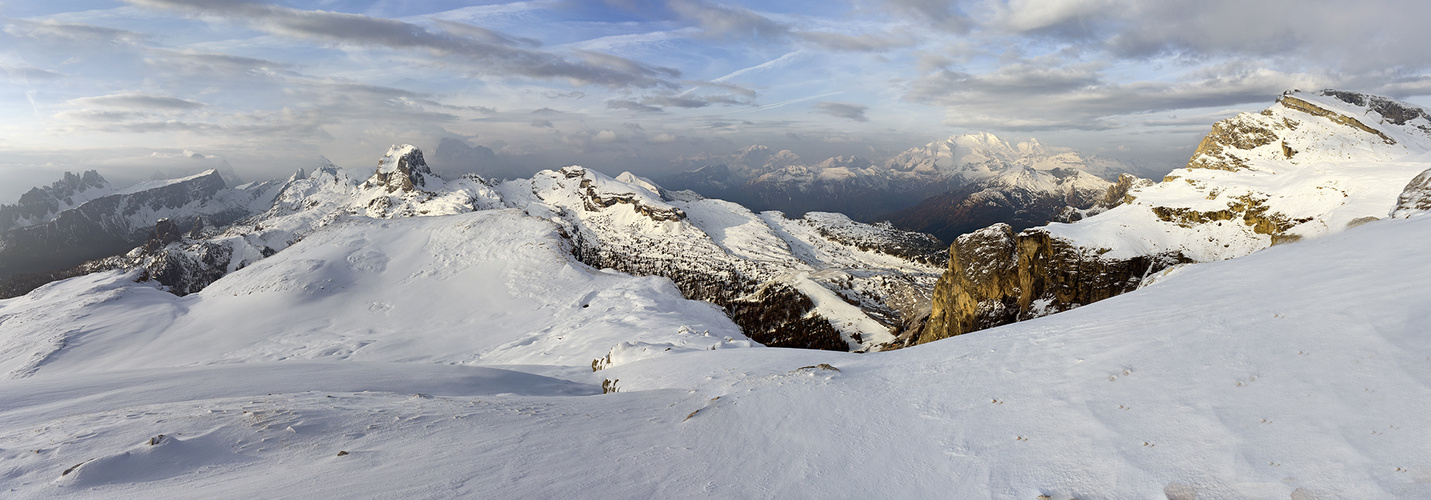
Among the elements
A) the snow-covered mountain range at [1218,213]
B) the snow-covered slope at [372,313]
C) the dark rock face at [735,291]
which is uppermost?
the snow-covered mountain range at [1218,213]

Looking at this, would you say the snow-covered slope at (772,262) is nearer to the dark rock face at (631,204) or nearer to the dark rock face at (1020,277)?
the dark rock face at (631,204)

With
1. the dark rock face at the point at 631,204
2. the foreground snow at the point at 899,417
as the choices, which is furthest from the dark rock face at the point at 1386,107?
the dark rock face at the point at 631,204

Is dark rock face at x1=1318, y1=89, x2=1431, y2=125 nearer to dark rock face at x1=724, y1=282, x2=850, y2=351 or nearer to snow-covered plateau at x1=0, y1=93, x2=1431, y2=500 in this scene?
snow-covered plateau at x1=0, y1=93, x2=1431, y2=500

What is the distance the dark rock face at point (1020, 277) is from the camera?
120ft

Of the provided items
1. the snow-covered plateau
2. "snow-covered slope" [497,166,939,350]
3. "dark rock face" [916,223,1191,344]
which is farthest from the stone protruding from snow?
"snow-covered slope" [497,166,939,350]

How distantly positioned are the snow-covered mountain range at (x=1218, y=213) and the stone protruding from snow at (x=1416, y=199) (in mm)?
6482

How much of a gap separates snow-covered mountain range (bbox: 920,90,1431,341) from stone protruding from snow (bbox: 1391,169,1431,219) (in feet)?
21.3

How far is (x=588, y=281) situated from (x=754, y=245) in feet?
346

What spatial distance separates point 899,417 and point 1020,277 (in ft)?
120

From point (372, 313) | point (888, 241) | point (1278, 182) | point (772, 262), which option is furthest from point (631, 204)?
point (1278, 182)

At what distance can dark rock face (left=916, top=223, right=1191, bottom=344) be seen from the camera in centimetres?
3644

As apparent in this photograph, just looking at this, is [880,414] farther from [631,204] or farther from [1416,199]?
[631,204]

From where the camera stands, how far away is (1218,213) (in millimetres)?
37906

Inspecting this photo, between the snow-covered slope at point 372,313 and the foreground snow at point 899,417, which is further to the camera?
the snow-covered slope at point 372,313
